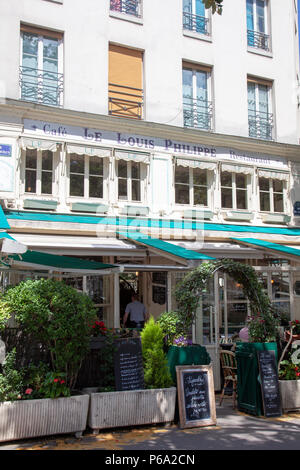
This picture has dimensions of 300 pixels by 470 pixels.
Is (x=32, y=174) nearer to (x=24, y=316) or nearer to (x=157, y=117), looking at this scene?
(x=157, y=117)

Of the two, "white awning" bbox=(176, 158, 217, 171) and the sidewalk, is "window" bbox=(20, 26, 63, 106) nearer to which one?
"white awning" bbox=(176, 158, 217, 171)

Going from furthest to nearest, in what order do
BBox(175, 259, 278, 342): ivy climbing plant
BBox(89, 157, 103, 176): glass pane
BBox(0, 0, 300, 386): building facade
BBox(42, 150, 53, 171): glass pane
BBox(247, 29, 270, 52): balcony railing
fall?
BBox(247, 29, 270, 52): balcony railing, BBox(89, 157, 103, 176): glass pane, BBox(42, 150, 53, 171): glass pane, BBox(0, 0, 300, 386): building facade, BBox(175, 259, 278, 342): ivy climbing plant

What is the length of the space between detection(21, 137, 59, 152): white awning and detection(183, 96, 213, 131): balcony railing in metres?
4.03

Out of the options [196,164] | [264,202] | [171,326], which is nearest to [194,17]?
[196,164]

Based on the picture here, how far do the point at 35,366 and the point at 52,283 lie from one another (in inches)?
42.4

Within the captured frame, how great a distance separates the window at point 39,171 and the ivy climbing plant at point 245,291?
5.65 metres

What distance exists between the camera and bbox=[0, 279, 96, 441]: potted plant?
5.90 metres

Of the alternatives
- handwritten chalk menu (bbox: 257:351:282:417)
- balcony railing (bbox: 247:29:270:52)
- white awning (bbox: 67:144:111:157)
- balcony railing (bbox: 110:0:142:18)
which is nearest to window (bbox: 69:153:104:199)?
white awning (bbox: 67:144:111:157)

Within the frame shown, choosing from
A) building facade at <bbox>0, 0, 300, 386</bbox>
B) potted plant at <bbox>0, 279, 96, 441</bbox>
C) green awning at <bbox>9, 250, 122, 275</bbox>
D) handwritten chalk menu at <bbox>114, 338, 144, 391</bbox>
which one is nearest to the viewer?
potted plant at <bbox>0, 279, 96, 441</bbox>

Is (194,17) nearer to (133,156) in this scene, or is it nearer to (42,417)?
(133,156)

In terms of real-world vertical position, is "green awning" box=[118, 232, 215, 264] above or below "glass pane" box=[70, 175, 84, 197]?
below

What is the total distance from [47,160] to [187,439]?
812 cm

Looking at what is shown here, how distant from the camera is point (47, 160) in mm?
12242
